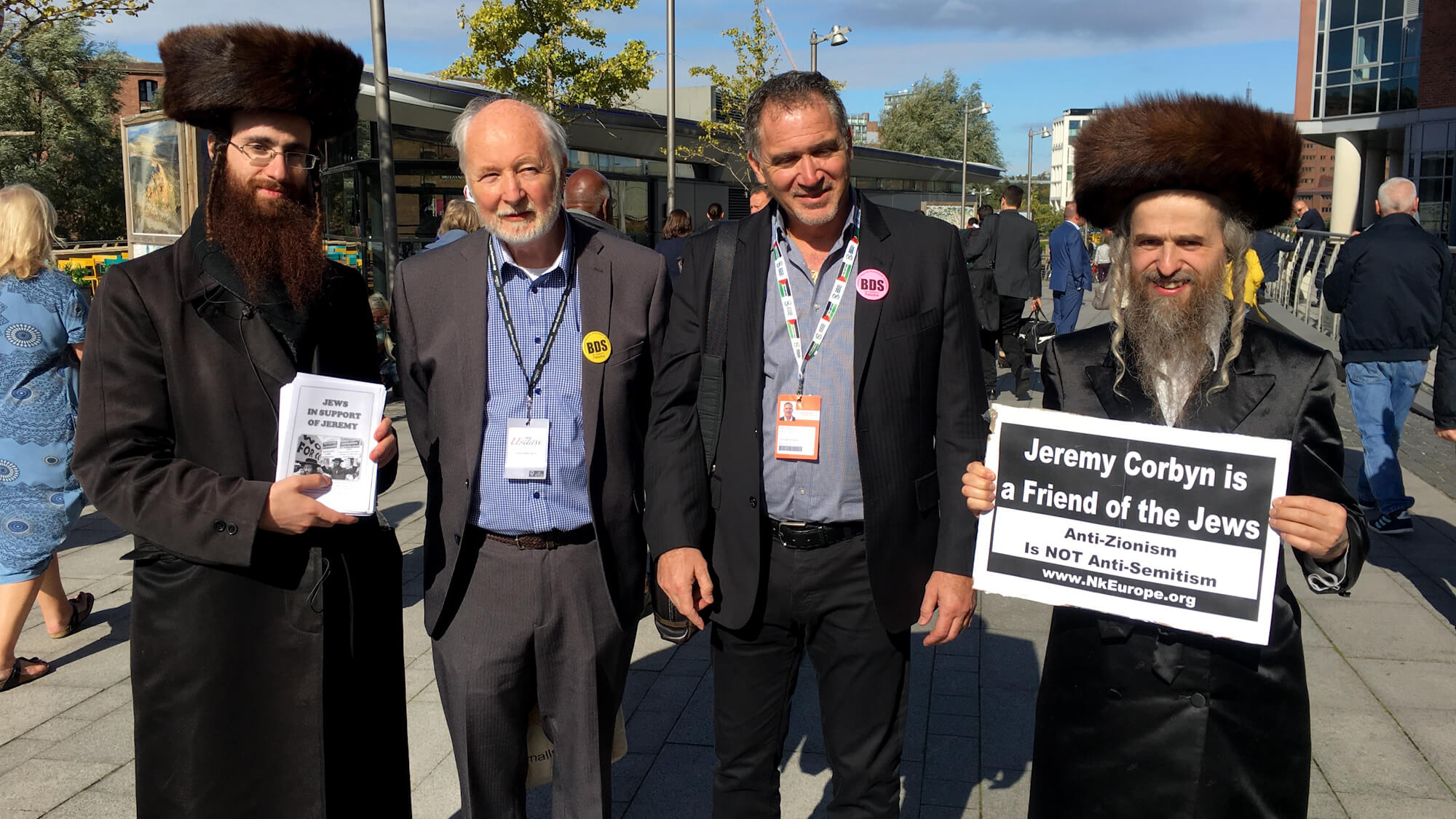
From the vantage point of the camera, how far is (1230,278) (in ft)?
7.64

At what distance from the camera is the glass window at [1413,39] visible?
33719 millimetres

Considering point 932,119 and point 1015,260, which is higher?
point 932,119

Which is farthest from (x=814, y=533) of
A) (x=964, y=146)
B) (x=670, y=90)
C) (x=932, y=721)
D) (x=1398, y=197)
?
(x=964, y=146)

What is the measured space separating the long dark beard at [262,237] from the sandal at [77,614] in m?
3.76

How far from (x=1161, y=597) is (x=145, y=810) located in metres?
2.34

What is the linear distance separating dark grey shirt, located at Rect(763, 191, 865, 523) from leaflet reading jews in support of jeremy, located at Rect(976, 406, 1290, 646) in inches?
17.5

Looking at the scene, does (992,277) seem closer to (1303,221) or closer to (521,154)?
(521,154)

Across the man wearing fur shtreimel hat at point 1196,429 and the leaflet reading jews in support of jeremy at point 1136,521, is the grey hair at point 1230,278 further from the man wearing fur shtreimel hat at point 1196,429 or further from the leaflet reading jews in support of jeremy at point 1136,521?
the leaflet reading jews in support of jeremy at point 1136,521

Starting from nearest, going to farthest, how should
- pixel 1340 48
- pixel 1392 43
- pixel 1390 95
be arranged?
pixel 1392 43 < pixel 1390 95 < pixel 1340 48

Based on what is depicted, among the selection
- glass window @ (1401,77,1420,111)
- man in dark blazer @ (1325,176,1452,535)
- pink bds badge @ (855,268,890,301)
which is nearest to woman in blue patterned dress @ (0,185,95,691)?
pink bds badge @ (855,268,890,301)

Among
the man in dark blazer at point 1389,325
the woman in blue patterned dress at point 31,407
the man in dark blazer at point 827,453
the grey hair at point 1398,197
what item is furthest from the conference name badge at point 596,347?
the grey hair at point 1398,197

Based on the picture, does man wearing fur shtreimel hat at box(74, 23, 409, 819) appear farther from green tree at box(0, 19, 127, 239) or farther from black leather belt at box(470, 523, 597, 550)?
green tree at box(0, 19, 127, 239)

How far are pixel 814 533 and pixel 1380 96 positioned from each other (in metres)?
41.1

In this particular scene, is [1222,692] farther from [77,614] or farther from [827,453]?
[77,614]
